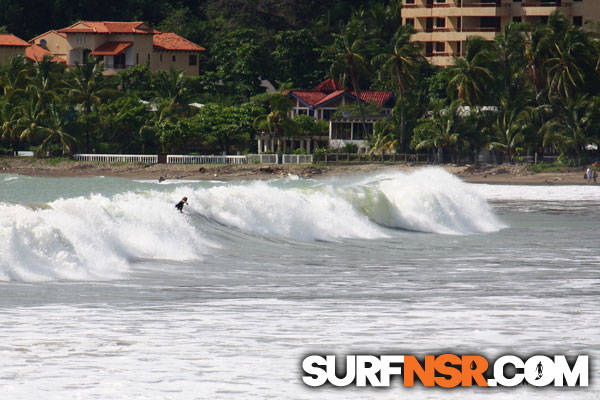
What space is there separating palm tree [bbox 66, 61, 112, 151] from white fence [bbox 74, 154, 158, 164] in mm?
2299

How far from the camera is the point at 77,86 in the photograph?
314 feet

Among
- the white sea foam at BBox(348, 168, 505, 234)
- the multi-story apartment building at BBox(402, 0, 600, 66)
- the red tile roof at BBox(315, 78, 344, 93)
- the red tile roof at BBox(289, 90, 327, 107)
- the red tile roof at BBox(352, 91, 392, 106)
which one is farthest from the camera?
the multi-story apartment building at BBox(402, 0, 600, 66)

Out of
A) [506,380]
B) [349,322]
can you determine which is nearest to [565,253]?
[349,322]

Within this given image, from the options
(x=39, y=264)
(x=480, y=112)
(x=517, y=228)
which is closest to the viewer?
(x=39, y=264)

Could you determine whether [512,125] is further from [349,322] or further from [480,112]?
[349,322]

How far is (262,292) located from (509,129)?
6742 centimetres

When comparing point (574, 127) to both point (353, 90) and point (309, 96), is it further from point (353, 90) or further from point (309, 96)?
point (309, 96)

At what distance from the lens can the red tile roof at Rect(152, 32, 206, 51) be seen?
11412cm

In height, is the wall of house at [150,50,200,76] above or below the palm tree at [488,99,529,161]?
Answer: above

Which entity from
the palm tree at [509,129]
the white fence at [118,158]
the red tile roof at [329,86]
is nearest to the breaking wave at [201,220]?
the palm tree at [509,129]

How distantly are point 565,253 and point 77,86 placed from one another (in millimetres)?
74333

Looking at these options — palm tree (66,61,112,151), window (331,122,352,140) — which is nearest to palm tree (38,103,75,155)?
palm tree (66,61,112,151)

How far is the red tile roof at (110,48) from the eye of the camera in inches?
4365

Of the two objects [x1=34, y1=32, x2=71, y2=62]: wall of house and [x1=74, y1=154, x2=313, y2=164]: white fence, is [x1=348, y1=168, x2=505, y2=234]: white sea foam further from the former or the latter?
[x1=34, y1=32, x2=71, y2=62]: wall of house
